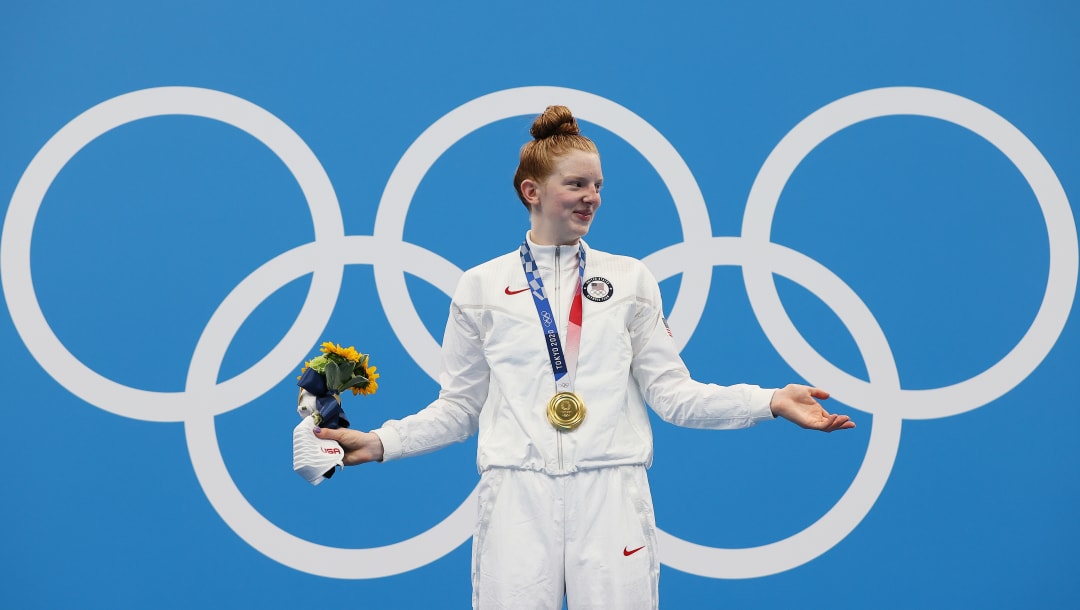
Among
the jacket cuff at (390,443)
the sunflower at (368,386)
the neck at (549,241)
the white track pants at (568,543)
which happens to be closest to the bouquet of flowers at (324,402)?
the sunflower at (368,386)

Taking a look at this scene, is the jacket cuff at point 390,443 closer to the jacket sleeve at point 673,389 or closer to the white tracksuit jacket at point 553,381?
the white tracksuit jacket at point 553,381

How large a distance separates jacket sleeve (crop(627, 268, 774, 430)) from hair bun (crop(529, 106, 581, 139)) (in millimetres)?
439

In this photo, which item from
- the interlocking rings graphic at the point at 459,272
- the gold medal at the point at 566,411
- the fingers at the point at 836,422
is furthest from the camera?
the interlocking rings graphic at the point at 459,272

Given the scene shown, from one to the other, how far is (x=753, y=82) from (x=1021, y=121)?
107cm

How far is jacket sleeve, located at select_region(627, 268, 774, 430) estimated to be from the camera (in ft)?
8.45

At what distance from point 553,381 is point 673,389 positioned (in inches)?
12.8

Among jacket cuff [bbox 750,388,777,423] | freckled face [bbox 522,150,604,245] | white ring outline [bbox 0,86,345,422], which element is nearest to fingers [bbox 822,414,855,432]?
jacket cuff [bbox 750,388,777,423]

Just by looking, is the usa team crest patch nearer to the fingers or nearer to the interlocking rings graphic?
the fingers

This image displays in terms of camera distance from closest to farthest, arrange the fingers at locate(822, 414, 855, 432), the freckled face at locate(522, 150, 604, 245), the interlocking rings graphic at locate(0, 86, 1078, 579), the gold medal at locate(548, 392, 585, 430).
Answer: the fingers at locate(822, 414, 855, 432) → the gold medal at locate(548, 392, 585, 430) → the freckled face at locate(522, 150, 604, 245) → the interlocking rings graphic at locate(0, 86, 1078, 579)

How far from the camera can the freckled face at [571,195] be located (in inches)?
105

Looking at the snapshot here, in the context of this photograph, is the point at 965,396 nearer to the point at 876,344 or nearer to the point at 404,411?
the point at 876,344

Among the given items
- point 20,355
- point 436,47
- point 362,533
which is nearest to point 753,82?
point 436,47

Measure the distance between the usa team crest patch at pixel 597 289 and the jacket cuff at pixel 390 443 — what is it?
0.63 m

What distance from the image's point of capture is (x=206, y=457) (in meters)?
3.99
